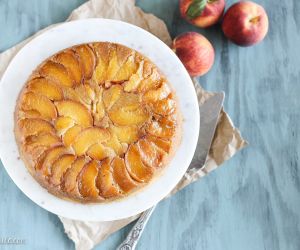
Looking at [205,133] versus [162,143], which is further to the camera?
[205,133]

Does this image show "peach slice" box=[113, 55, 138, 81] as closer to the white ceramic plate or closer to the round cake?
the round cake

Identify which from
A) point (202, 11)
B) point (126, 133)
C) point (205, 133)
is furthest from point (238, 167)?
point (202, 11)

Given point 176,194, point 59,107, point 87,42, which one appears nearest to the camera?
point 59,107

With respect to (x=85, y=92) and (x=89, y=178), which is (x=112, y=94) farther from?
(x=89, y=178)

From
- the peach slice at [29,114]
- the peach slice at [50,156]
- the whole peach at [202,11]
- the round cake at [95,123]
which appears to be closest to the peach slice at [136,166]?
the round cake at [95,123]

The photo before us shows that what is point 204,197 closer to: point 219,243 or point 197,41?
point 219,243

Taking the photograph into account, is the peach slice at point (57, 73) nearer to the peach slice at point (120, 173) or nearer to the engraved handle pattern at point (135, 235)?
the peach slice at point (120, 173)

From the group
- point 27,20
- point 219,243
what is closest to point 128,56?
point 27,20
